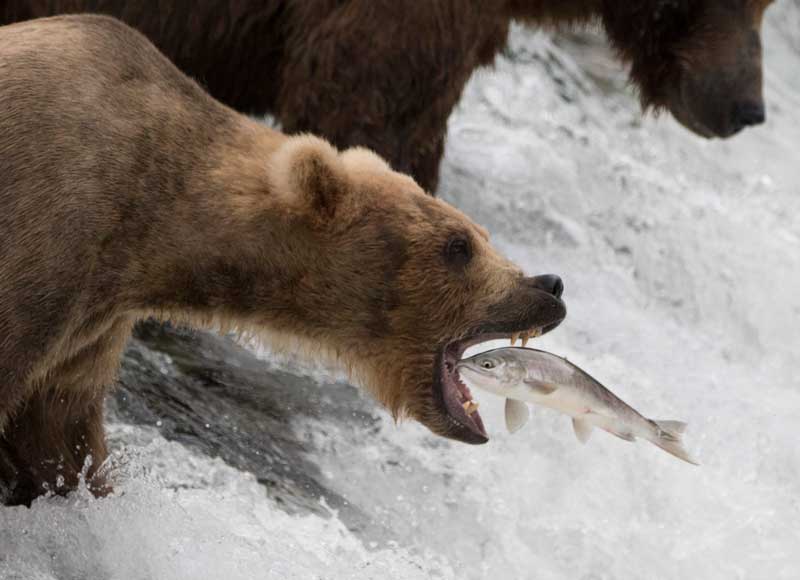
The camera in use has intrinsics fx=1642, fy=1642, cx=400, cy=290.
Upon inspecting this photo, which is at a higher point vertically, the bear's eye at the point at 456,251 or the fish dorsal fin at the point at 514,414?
the bear's eye at the point at 456,251

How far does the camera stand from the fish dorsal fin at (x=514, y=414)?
4203 millimetres

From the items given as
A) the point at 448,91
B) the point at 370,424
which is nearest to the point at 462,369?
the point at 370,424

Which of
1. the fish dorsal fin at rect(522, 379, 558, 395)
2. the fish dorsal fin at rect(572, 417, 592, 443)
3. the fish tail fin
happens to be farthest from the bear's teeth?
the fish tail fin

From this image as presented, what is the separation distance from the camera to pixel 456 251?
412 cm

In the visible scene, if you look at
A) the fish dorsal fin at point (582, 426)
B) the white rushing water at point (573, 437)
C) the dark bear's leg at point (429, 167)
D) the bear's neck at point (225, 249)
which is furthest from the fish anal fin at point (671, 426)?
the dark bear's leg at point (429, 167)

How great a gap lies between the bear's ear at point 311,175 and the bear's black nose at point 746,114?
2.91 meters

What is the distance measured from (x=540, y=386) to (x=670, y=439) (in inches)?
17.9

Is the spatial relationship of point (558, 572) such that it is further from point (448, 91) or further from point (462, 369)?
point (448, 91)

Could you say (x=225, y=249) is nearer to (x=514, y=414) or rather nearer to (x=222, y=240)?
(x=222, y=240)

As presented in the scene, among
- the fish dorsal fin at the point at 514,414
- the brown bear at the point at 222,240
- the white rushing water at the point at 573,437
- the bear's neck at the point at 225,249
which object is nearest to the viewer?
the brown bear at the point at 222,240

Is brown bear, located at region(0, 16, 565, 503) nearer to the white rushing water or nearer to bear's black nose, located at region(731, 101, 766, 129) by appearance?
the white rushing water

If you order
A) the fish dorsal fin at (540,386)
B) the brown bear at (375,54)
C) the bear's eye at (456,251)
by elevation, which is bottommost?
the brown bear at (375,54)

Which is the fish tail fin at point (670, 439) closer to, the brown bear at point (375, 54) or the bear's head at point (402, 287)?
the bear's head at point (402, 287)

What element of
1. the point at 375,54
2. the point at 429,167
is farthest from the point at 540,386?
the point at 429,167
